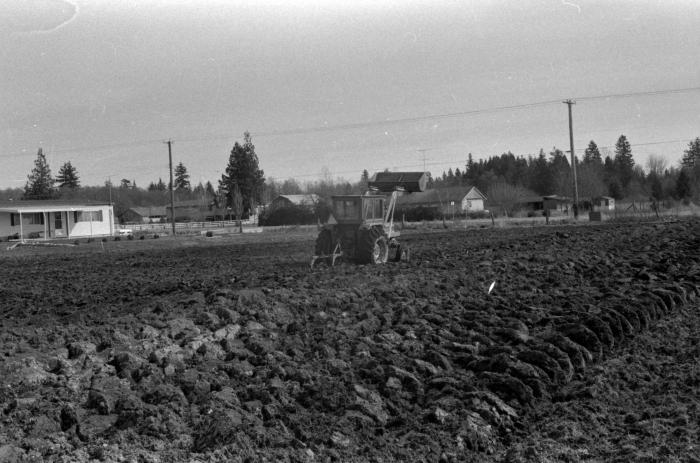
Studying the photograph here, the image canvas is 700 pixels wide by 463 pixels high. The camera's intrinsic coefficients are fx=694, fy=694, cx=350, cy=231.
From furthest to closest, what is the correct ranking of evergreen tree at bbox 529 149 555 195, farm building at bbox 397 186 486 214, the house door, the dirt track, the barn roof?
1. the barn roof
2. evergreen tree at bbox 529 149 555 195
3. farm building at bbox 397 186 486 214
4. the house door
5. the dirt track

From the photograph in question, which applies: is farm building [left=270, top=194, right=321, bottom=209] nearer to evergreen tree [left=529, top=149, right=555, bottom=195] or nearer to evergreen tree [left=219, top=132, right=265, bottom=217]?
evergreen tree [left=219, top=132, right=265, bottom=217]

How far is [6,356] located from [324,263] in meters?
11.6

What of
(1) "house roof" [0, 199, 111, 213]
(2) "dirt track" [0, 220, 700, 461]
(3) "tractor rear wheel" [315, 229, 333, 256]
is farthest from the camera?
(1) "house roof" [0, 199, 111, 213]

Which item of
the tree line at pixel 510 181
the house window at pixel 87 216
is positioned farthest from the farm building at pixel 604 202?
the house window at pixel 87 216

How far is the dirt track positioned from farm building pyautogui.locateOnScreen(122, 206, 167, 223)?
103 metres

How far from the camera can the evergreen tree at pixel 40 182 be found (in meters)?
94.4

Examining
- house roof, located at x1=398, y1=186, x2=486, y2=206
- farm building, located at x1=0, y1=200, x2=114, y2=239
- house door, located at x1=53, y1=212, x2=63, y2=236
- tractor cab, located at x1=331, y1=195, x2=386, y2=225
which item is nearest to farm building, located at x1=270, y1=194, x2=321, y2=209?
house roof, located at x1=398, y1=186, x2=486, y2=206

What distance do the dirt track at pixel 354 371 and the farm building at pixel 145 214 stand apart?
339 feet

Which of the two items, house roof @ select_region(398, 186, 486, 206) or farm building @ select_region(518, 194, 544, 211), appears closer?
house roof @ select_region(398, 186, 486, 206)

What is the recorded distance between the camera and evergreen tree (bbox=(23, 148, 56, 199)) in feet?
310

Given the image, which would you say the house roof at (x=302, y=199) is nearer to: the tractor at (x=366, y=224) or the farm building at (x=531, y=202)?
the farm building at (x=531, y=202)

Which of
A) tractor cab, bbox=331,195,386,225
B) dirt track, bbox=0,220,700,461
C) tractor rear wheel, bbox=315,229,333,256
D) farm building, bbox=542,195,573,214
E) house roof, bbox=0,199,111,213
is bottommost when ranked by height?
dirt track, bbox=0,220,700,461

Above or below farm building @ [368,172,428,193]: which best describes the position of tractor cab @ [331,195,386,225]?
below

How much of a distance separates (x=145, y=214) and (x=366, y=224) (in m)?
112
